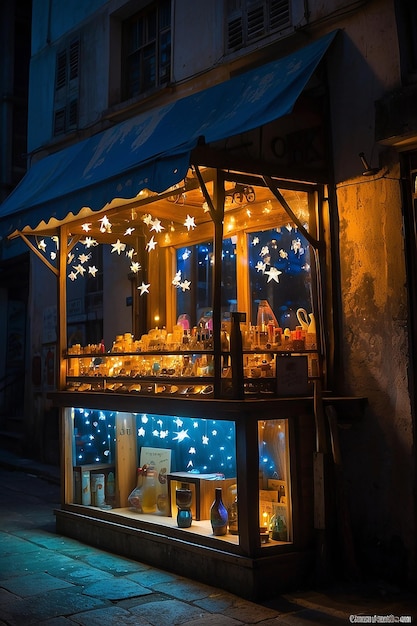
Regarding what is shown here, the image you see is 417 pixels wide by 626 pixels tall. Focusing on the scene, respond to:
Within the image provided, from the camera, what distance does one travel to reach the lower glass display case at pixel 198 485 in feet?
19.6

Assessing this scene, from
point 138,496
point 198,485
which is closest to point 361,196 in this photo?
point 198,485

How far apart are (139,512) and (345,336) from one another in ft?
10.6

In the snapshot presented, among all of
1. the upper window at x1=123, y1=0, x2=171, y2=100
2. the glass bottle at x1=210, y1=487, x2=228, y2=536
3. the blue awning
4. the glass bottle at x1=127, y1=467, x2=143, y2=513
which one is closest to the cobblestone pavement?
the glass bottle at x1=210, y1=487, x2=228, y2=536

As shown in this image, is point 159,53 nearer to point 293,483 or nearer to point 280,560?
point 293,483

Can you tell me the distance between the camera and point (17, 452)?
48.9 ft

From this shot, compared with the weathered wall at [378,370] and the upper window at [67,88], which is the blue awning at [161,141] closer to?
the weathered wall at [378,370]

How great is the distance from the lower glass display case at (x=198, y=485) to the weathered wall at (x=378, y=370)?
533 millimetres

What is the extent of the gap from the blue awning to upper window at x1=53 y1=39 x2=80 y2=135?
3140 millimetres

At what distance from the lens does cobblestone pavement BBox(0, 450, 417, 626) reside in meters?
5.27

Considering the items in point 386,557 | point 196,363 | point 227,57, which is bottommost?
point 386,557

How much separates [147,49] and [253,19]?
285 cm

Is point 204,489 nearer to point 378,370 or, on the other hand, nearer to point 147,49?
point 378,370

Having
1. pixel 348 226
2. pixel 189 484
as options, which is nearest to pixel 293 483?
pixel 189 484

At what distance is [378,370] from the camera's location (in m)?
6.24
